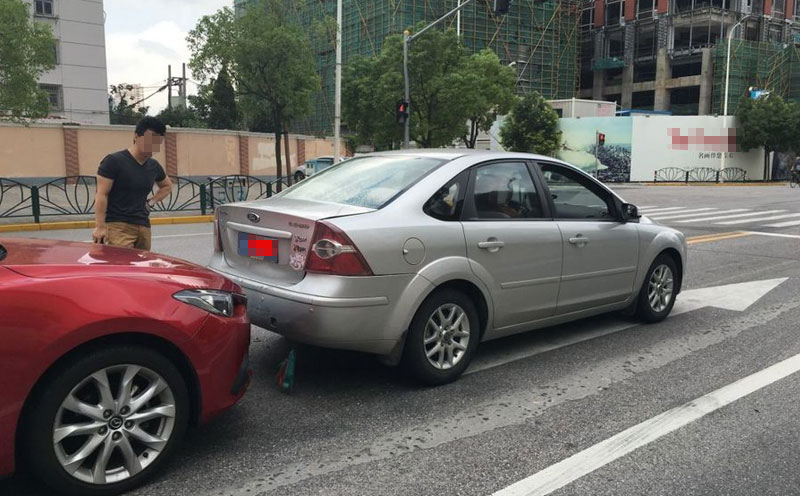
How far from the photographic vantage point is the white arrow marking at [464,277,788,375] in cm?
506

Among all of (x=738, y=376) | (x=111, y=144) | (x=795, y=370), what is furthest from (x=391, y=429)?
(x=111, y=144)

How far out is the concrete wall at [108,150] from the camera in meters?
29.1

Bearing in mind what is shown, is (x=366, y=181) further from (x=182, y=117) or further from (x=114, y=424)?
(x=182, y=117)

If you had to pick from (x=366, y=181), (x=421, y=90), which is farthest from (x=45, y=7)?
(x=366, y=181)

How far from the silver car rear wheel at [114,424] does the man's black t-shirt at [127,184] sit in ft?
Result: 8.66

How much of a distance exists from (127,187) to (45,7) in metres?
44.8

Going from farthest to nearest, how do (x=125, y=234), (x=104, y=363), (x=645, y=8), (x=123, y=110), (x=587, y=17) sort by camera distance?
(x=123, y=110) → (x=587, y=17) → (x=645, y=8) → (x=125, y=234) → (x=104, y=363)

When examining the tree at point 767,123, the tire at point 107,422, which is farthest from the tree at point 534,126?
the tire at point 107,422

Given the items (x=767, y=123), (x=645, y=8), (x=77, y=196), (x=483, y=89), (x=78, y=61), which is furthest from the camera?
(x=645, y=8)

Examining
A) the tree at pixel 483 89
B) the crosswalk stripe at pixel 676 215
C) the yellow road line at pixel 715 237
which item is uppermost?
the tree at pixel 483 89

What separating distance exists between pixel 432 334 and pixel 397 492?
138cm

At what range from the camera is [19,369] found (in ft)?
8.46

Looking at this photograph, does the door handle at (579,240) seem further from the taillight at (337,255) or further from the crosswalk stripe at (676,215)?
the crosswalk stripe at (676,215)

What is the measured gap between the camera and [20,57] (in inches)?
755
